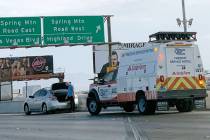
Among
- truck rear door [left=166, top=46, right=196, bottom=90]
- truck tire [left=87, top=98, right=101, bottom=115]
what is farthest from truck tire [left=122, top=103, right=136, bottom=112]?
truck rear door [left=166, top=46, right=196, bottom=90]

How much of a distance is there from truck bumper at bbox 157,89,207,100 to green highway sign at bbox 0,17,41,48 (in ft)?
56.3

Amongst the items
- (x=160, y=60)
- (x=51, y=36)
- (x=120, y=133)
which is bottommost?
(x=120, y=133)

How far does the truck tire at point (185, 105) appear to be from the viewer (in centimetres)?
2544

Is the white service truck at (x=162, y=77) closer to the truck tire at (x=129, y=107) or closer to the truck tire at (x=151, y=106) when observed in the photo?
the truck tire at (x=151, y=106)

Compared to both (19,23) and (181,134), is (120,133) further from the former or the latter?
(19,23)

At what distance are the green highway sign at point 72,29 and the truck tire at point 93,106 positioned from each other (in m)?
11.8

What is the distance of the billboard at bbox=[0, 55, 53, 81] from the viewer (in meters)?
84.5

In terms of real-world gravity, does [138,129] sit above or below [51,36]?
below

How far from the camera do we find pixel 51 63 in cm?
8594

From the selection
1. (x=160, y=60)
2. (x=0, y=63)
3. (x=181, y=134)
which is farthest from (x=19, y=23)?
(x=0, y=63)

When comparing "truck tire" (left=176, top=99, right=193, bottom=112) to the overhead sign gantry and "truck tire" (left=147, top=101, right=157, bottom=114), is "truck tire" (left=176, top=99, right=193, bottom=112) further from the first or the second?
the overhead sign gantry

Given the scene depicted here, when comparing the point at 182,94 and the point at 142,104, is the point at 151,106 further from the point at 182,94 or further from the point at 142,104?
the point at 182,94

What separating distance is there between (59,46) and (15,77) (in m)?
45.3

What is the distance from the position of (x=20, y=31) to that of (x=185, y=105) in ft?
55.1
